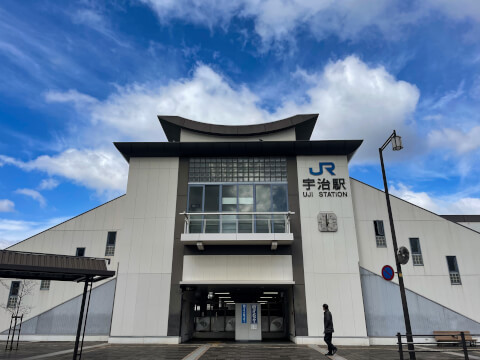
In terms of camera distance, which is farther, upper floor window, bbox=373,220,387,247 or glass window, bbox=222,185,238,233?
upper floor window, bbox=373,220,387,247

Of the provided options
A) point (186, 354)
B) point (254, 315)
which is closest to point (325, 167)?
point (254, 315)

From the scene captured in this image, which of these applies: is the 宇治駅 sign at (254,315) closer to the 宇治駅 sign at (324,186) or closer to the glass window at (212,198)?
the glass window at (212,198)

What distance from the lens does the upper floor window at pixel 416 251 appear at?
1691 cm

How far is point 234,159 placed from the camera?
60.2ft

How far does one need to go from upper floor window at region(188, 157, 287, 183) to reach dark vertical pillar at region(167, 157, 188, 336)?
46 cm

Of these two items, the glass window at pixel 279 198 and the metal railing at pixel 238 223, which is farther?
the glass window at pixel 279 198

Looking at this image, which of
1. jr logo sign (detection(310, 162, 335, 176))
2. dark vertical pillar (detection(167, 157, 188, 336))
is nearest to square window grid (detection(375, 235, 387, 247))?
jr logo sign (detection(310, 162, 335, 176))

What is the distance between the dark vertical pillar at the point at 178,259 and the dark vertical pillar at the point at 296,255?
562 cm

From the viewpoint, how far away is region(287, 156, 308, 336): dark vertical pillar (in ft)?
50.6

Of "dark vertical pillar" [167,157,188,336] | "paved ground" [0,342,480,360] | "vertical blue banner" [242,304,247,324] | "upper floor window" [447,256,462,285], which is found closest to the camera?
"paved ground" [0,342,480,360]

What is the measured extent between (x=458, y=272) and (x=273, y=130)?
12.2 metres

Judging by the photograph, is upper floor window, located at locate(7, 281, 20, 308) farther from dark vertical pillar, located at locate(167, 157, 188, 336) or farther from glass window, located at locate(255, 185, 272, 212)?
glass window, located at locate(255, 185, 272, 212)

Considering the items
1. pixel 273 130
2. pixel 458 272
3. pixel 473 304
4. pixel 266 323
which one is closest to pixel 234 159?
pixel 273 130

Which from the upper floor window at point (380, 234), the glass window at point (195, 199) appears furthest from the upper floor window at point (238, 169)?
the upper floor window at point (380, 234)
